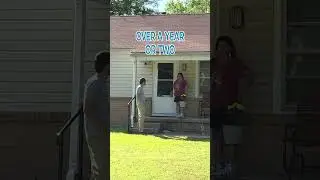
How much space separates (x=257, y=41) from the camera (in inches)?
71.2

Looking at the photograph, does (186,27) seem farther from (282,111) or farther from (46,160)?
(46,160)

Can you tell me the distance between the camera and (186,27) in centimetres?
181

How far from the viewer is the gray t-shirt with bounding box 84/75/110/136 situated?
1863mm

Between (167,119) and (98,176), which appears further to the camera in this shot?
(98,176)

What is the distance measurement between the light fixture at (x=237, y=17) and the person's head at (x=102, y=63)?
19.1 inches

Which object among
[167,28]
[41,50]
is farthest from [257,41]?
[41,50]

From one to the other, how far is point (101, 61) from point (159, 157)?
1.42ft

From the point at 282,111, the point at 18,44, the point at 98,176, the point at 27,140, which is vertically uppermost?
the point at 18,44

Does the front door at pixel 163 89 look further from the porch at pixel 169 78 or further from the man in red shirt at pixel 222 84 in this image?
the man in red shirt at pixel 222 84

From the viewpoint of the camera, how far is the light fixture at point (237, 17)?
1774 mm

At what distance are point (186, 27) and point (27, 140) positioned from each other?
2.46 ft

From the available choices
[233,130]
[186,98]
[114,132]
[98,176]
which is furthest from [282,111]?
[98,176]

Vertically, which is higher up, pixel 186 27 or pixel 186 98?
pixel 186 27

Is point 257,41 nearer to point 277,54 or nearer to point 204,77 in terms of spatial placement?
point 277,54
